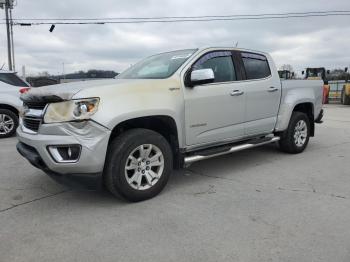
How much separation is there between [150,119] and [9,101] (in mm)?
5796

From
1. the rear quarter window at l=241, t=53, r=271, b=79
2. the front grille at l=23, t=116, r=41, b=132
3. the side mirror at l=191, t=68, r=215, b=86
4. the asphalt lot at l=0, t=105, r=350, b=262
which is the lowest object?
the asphalt lot at l=0, t=105, r=350, b=262

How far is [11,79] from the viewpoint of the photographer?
29.9 ft

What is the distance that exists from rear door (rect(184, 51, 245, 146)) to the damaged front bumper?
4.23 ft

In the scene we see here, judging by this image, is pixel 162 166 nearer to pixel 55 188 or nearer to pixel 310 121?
pixel 55 188

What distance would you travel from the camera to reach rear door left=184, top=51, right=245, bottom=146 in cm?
483

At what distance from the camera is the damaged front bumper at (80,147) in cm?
387

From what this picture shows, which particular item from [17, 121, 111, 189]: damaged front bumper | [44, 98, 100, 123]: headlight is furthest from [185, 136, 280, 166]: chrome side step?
[44, 98, 100, 123]: headlight

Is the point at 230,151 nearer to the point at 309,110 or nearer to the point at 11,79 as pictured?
the point at 309,110

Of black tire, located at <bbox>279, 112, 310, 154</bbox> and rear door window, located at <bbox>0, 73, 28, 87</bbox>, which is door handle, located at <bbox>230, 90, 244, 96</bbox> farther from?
rear door window, located at <bbox>0, 73, 28, 87</bbox>

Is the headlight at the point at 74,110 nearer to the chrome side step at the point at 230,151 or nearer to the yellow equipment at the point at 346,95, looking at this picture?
the chrome side step at the point at 230,151

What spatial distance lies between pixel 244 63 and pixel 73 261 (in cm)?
392

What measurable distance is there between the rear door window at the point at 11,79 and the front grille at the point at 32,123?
16.6 feet

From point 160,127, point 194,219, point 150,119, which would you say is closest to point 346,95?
point 160,127

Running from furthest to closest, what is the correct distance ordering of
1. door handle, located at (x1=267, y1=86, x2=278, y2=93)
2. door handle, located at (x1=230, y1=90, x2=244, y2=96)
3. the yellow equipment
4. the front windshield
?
1. the yellow equipment
2. door handle, located at (x1=267, y1=86, x2=278, y2=93)
3. door handle, located at (x1=230, y1=90, x2=244, y2=96)
4. the front windshield
